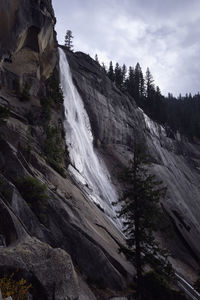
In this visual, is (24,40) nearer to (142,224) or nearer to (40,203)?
(40,203)

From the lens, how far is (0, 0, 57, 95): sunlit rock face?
60.3 feet

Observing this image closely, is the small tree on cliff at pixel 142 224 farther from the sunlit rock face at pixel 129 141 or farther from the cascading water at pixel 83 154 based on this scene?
the sunlit rock face at pixel 129 141

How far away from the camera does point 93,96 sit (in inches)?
1458

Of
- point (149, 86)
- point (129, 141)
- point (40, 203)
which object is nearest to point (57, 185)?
point (40, 203)

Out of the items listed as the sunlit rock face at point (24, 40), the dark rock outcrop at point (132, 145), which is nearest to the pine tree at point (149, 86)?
the dark rock outcrop at point (132, 145)

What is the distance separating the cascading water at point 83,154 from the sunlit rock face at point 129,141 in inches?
74.9

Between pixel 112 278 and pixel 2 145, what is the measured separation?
8513 mm

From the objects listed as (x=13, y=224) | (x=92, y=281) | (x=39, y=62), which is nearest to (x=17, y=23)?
(x=39, y=62)

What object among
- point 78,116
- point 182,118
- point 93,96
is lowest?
point 78,116

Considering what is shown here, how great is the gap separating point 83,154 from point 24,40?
12.4m

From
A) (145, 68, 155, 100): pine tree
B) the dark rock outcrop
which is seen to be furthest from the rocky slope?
(145, 68, 155, 100): pine tree

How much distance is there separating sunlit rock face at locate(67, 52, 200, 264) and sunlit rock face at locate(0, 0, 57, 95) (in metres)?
11.3

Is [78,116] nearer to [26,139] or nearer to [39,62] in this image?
[39,62]

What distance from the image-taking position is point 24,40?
71.1 ft
